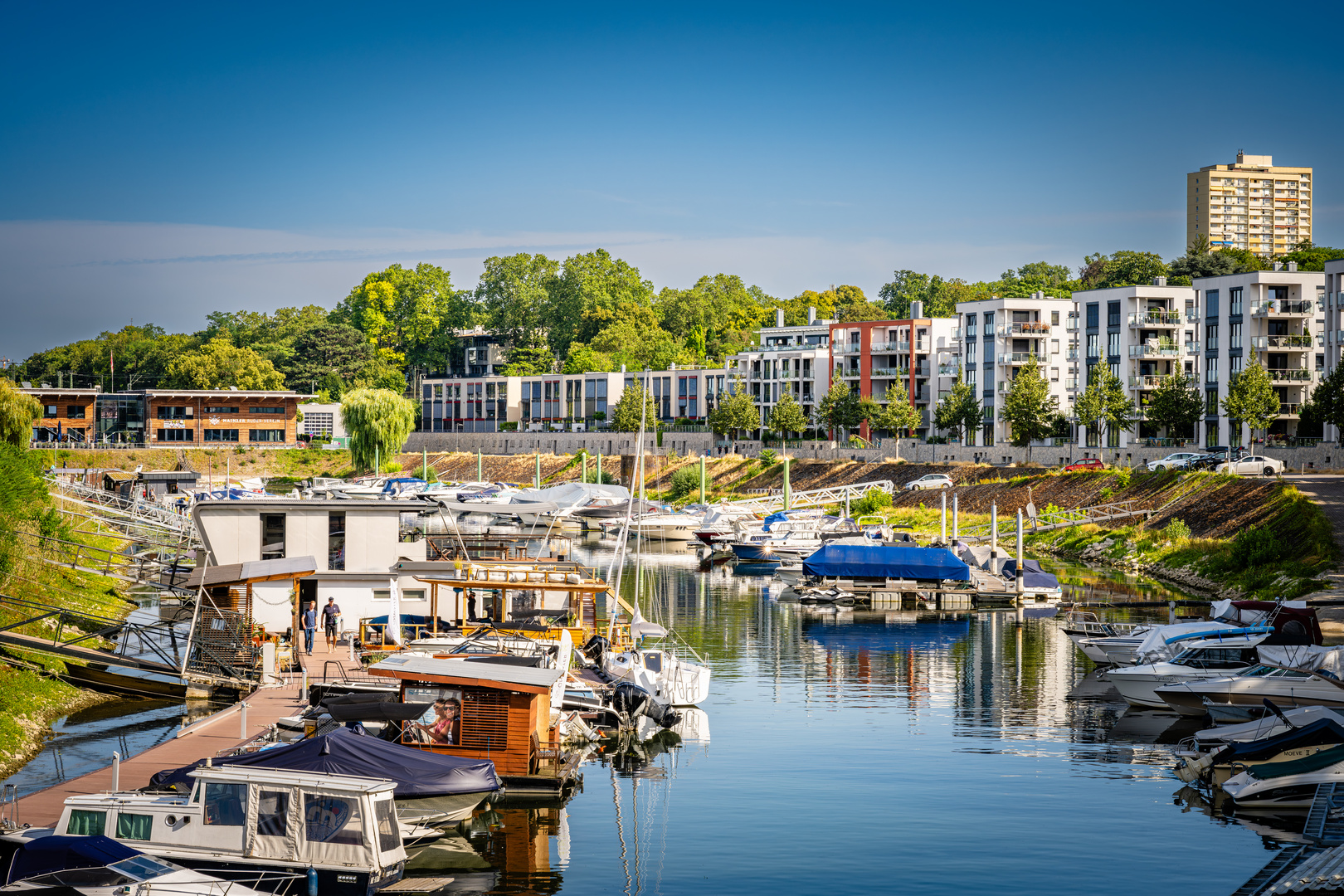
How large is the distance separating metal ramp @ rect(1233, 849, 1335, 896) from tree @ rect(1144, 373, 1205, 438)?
8830cm

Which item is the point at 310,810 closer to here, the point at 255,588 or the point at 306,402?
the point at 255,588

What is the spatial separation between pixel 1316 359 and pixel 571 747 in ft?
344

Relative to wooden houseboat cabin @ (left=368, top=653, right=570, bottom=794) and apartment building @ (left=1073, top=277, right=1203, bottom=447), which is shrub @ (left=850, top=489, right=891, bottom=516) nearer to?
apartment building @ (left=1073, top=277, right=1203, bottom=447)

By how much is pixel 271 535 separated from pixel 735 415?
10151 cm

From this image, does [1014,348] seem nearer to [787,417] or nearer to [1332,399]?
[787,417]

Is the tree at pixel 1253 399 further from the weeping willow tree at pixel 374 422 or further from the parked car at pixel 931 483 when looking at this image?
the weeping willow tree at pixel 374 422

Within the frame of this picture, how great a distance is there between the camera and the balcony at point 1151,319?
123m

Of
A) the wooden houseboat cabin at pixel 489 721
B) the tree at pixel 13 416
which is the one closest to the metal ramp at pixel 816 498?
the tree at pixel 13 416

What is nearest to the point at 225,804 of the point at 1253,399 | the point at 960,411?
the point at 1253,399

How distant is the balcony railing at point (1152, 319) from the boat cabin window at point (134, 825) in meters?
116

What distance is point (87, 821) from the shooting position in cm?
2206

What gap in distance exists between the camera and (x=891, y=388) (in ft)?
471

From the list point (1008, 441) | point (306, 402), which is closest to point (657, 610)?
point (1008, 441)

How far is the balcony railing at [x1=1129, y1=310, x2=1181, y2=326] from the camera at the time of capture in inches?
4860
